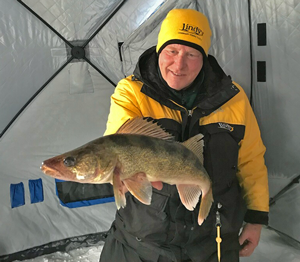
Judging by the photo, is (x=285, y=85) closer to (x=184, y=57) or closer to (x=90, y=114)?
(x=184, y=57)

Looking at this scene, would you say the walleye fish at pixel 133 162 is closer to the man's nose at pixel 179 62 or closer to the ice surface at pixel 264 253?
the man's nose at pixel 179 62

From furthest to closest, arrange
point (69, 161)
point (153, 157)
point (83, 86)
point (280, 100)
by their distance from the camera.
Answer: point (83, 86) < point (280, 100) < point (153, 157) < point (69, 161)

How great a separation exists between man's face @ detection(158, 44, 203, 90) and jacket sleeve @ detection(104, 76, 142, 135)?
5.7 inches

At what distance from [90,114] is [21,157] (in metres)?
0.54

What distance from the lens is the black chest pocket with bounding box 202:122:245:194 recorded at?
155 centimetres

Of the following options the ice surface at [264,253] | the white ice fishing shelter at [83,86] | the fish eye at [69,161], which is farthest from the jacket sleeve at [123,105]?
the ice surface at [264,253]

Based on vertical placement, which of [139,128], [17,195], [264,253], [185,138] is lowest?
[264,253]

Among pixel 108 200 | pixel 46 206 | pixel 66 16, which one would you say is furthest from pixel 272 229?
pixel 66 16

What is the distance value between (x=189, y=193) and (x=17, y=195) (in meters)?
1.42

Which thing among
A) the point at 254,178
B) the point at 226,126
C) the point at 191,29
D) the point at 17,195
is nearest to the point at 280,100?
the point at 254,178

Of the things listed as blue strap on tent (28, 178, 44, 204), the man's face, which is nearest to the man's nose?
the man's face

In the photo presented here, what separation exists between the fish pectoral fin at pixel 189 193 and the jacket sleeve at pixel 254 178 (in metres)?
0.54

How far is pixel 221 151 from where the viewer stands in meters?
1.57

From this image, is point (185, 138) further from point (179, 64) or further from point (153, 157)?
point (153, 157)
